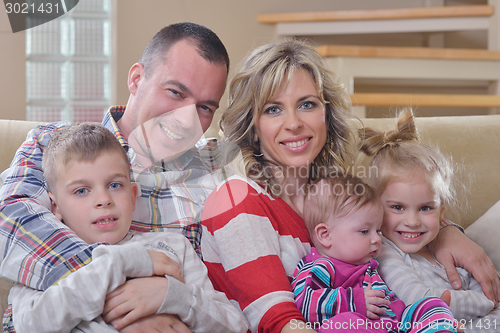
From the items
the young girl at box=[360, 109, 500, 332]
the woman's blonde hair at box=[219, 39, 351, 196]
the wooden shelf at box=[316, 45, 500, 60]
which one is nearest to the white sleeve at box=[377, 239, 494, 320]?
the young girl at box=[360, 109, 500, 332]

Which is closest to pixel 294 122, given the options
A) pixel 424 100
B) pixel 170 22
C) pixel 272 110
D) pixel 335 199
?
pixel 272 110

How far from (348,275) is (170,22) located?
9.02 ft

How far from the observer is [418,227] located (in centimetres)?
115

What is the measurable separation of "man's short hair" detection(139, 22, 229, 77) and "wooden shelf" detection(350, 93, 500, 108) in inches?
57.3

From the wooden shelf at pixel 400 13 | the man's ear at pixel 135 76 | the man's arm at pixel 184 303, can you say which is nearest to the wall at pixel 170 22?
the wooden shelf at pixel 400 13

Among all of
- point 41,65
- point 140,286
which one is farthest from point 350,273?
point 41,65

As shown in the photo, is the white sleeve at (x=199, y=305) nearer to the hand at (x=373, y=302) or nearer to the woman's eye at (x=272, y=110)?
the hand at (x=373, y=302)

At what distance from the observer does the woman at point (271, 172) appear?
0.95 metres

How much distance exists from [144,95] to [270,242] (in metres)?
0.65

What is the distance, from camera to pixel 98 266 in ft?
2.70

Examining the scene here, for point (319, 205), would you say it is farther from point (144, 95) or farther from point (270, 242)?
point (144, 95)

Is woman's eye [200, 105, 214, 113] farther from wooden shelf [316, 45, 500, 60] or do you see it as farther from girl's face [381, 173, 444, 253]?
wooden shelf [316, 45, 500, 60]

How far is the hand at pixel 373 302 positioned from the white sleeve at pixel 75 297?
0.53 metres

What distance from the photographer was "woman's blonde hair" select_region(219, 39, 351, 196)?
114cm
